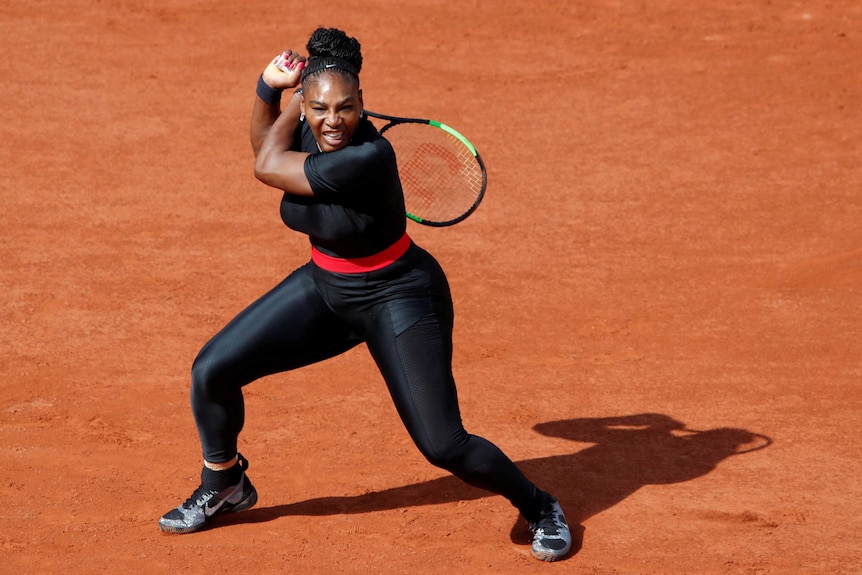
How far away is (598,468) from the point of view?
6.57 meters

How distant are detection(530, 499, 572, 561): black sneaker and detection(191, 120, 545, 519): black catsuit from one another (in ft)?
0.39

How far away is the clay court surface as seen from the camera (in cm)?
594

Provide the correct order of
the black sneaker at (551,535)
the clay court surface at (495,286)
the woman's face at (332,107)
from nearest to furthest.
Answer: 1. the woman's face at (332,107)
2. the black sneaker at (551,535)
3. the clay court surface at (495,286)

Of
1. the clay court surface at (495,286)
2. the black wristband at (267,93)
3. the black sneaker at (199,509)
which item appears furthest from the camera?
the clay court surface at (495,286)

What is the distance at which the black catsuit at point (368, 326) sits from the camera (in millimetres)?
5230

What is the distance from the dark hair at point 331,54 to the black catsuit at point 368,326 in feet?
1.00

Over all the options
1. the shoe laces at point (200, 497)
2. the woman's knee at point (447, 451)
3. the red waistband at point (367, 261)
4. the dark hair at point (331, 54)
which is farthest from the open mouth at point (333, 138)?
the shoe laces at point (200, 497)

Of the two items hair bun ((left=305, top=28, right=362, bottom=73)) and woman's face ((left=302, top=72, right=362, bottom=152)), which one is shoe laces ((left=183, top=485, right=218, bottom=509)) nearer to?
woman's face ((left=302, top=72, right=362, bottom=152))

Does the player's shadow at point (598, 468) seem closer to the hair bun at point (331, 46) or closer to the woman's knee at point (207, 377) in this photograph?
the woman's knee at point (207, 377)

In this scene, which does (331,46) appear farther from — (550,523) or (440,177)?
(550,523)

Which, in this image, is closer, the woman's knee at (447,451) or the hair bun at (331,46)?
the hair bun at (331,46)

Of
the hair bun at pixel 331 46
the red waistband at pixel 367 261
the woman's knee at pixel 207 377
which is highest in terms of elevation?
the hair bun at pixel 331 46

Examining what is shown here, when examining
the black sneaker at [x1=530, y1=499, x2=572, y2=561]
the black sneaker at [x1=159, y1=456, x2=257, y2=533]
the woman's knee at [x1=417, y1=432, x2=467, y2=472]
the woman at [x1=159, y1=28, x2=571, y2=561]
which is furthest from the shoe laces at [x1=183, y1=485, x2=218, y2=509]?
the black sneaker at [x1=530, y1=499, x2=572, y2=561]

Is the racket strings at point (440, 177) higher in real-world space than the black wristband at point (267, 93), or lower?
lower
